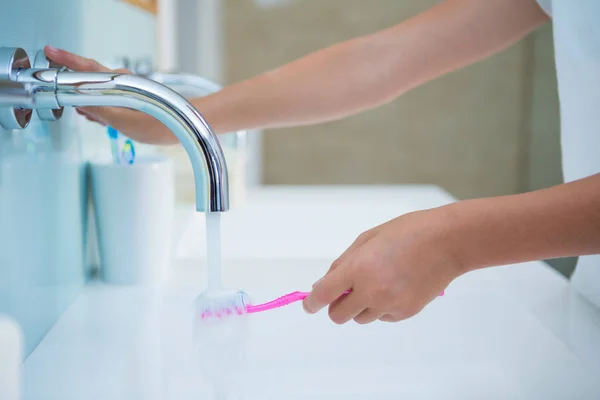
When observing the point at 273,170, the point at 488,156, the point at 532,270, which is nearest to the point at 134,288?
the point at 532,270

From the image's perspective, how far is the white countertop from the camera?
489 mm

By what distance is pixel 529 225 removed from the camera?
15.8 inches

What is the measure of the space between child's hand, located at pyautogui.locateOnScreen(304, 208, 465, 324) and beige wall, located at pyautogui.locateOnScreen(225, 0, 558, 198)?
1.97m

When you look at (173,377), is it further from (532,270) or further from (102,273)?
(532,270)

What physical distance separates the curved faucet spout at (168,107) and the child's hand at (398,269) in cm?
9

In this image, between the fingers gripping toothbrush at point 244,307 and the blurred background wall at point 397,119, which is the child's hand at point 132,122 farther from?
the blurred background wall at point 397,119

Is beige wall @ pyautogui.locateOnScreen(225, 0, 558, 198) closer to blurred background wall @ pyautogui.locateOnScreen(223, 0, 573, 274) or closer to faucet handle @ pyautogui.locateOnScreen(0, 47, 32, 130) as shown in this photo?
blurred background wall @ pyautogui.locateOnScreen(223, 0, 573, 274)

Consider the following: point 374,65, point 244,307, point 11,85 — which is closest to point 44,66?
point 11,85

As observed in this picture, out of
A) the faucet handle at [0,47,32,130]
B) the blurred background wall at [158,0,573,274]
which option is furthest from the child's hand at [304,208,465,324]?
the blurred background wall at [158,0,573,274]

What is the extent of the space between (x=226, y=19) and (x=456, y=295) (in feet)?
5.95

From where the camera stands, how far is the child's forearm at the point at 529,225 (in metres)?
0.39

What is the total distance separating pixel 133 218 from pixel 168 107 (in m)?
0.25

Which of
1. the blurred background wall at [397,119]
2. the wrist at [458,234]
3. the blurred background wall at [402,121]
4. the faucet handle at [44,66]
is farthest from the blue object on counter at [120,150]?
the blurred background wall at [402,121]

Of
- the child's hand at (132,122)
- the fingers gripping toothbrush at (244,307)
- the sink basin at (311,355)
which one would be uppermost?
the child's hand at (132,122)
